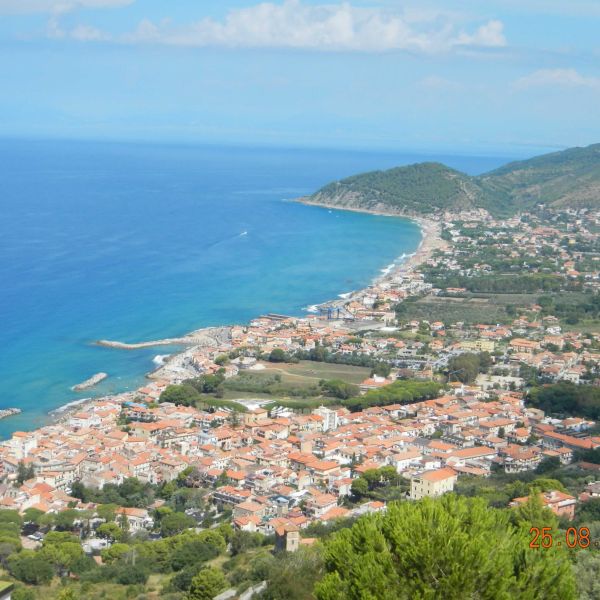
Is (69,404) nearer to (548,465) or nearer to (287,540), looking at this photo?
(287,540)

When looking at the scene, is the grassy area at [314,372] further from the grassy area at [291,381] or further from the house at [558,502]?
the house at [558,502]

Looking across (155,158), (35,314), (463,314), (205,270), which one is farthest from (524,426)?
(155,158)

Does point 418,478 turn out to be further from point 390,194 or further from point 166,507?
point 390,194

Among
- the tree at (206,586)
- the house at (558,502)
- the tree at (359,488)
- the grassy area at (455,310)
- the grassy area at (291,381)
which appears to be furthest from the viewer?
the grassy area at (455,310)

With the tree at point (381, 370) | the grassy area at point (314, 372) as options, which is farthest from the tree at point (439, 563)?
the tree at point (381, 370)

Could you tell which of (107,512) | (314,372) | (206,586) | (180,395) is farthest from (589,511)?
(314,372)
